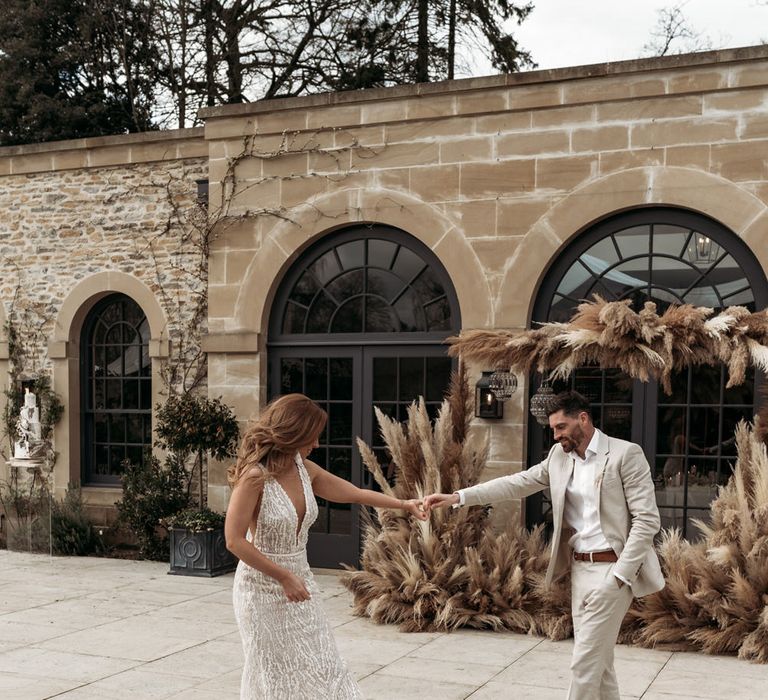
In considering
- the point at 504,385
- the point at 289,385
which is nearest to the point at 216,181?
the point at 289,385

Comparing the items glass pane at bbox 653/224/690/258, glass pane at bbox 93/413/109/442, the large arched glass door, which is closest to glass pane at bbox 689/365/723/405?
glass pane at bbox 653/224/690/258

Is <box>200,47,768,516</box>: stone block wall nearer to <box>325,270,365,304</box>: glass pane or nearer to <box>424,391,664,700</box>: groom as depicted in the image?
<box>325,270,365,304</box>: glass pane

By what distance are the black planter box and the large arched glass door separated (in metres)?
0.94

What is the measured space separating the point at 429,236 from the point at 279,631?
5993 mm

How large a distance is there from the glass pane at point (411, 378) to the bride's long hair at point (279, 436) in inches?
222

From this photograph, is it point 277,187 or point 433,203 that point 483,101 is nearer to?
point 433,203

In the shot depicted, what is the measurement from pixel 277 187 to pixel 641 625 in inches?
224

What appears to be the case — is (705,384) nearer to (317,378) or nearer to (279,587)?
(317,378)

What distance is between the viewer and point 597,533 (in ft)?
17.3

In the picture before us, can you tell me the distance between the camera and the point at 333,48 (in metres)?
20.1

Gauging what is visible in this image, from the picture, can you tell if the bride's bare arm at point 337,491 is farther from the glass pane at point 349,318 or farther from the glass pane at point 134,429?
the glass pane at point 134,429

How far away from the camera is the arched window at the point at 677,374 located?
896 cm

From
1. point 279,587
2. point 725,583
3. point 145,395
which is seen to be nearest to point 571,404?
point 279,587

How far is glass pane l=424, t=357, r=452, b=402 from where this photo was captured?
1006cm
